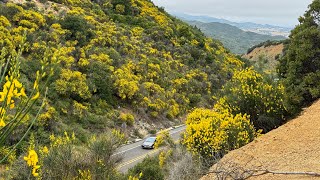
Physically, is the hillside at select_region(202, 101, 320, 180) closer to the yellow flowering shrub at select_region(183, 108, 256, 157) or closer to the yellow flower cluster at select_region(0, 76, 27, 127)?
the yellow flowering shrub at select_region(183, 108, 256, 157)

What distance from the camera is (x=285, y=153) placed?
25.6ft

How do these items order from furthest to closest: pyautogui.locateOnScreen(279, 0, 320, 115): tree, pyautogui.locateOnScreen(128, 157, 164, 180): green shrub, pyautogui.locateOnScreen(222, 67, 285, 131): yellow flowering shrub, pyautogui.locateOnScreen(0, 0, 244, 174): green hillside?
pyautogui.locateOnScreen(0, 0, 244, 174): green hillside < pyautogui.locateOnScreen(128, 157, 164, 180): green shrub < pyautogui.locateOnScreen(222, 67, 285, 131): yellow flowering shrub < pyautogui.locateOnScreen(279, 0, 320, 115): tree

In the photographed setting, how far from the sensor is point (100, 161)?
468 inches

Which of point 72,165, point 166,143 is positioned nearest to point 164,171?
point 166,143

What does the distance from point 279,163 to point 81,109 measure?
15783mm

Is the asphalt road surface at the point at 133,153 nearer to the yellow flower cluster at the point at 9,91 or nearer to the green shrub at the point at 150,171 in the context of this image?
the green shrub at the point at 150,171

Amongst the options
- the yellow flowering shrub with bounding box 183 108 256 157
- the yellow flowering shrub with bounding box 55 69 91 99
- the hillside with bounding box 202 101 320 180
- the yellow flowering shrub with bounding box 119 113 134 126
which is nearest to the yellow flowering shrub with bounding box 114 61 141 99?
the yellow flowering shrub with bounding box 119 113 134 126

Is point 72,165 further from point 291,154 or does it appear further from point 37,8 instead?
point 37,8

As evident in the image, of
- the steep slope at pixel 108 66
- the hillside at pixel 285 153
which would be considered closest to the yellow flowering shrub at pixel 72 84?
the steep slope at pixel 108 66

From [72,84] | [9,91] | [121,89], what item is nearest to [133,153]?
[72,84]

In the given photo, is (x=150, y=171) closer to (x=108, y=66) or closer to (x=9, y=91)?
(x=9, y=91)

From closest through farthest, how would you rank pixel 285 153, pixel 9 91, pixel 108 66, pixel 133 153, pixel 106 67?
pixel 9 91
pixel 285 153
pixel 133 153
pixel 106 67
pixel 108 66

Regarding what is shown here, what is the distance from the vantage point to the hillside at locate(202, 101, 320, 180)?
693 cm

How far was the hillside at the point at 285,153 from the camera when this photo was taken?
273 inches
